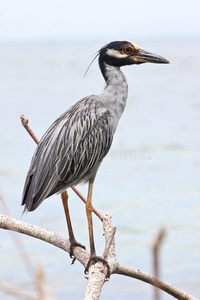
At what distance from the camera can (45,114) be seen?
20.0m

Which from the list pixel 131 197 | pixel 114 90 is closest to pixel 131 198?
pixel 131 197

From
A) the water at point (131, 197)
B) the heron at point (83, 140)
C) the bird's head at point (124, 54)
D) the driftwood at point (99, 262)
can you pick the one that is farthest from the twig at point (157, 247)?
the bird's head at point (124, 54)

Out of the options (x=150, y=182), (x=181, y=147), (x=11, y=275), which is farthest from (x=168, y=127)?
(x=11, y=275)

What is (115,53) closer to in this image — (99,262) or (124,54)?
(124,54)

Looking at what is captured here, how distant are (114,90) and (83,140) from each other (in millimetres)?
449

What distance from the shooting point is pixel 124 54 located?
399cm

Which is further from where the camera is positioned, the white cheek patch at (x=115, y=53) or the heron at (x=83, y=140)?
the white cheek patch at (x=115, y=53)

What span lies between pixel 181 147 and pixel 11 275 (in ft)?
27.6

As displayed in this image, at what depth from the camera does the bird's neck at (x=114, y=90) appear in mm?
3932

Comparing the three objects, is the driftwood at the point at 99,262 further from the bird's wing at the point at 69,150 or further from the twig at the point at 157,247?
the twig at the point at 157,247

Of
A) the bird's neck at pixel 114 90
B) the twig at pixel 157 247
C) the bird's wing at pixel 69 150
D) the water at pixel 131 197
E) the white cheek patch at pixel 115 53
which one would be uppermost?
the water at pixel 131 197

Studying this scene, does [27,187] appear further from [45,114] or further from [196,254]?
[45,114]

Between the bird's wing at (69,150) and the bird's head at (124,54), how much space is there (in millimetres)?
307

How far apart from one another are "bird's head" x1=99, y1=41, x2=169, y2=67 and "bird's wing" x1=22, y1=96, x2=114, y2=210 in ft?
1.01
